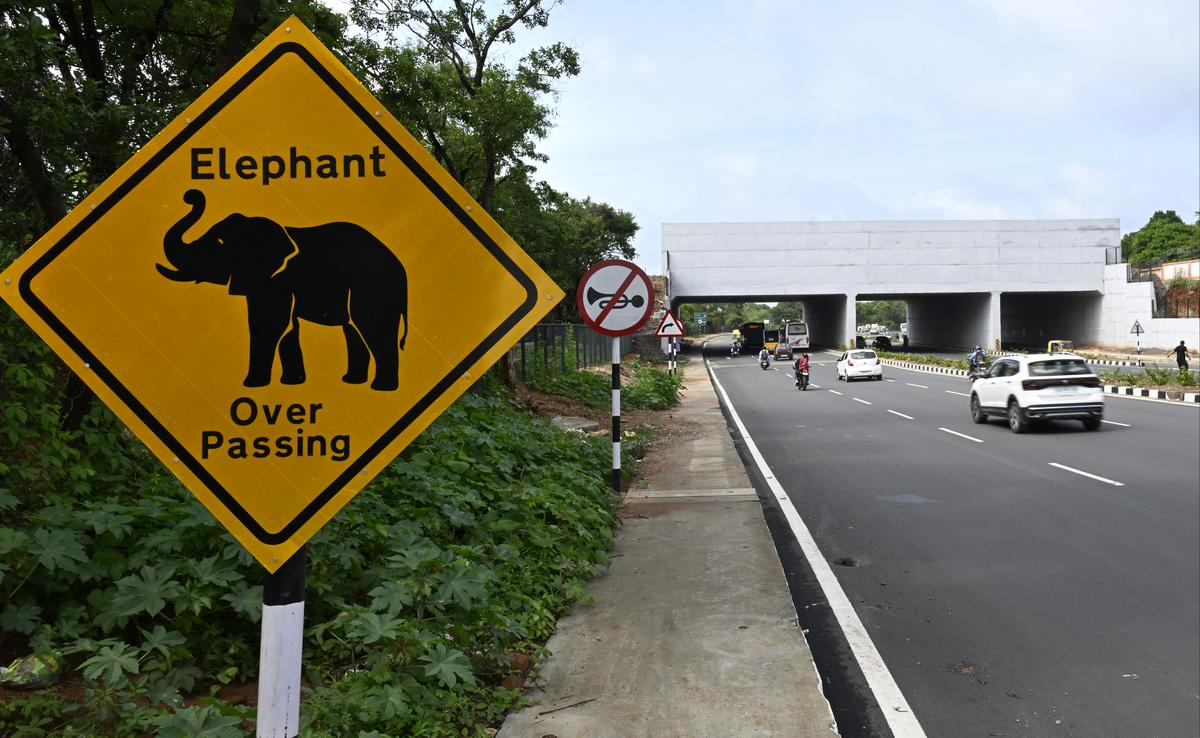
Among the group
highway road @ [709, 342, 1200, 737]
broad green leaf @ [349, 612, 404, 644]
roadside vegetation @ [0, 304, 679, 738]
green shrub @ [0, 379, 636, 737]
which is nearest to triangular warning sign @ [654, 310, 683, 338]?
highway road @ [709, 342, 1200, 737]

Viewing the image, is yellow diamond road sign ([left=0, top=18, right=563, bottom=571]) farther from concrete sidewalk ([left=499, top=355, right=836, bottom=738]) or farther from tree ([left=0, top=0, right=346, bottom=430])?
tree ([left=0, top=0, right=346, bottom=430])

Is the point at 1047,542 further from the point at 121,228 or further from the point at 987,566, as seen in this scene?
the point at 121,228

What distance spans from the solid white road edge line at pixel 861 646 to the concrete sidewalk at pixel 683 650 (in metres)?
0.33

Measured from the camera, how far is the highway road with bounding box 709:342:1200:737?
171 inches

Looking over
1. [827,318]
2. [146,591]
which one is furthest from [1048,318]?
[146,591]

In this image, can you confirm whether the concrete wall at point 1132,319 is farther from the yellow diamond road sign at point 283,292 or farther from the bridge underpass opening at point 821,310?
the yellow diamond road sign at point 283,292

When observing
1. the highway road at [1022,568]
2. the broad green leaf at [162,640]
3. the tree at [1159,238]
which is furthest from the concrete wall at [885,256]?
the broad green leaf at [162,640]

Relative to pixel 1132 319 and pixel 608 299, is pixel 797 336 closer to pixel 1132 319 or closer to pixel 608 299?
pixel 1132 319

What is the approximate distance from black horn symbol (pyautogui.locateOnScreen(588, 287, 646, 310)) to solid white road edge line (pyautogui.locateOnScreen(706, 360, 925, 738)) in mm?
2793

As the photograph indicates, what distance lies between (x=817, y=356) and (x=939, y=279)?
9.93 m

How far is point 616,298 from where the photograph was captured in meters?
9.37

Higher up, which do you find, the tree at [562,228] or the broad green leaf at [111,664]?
the tree at [562,228]

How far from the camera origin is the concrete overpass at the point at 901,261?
58500 mm

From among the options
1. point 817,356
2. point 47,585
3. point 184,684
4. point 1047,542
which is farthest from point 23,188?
point 817,356
